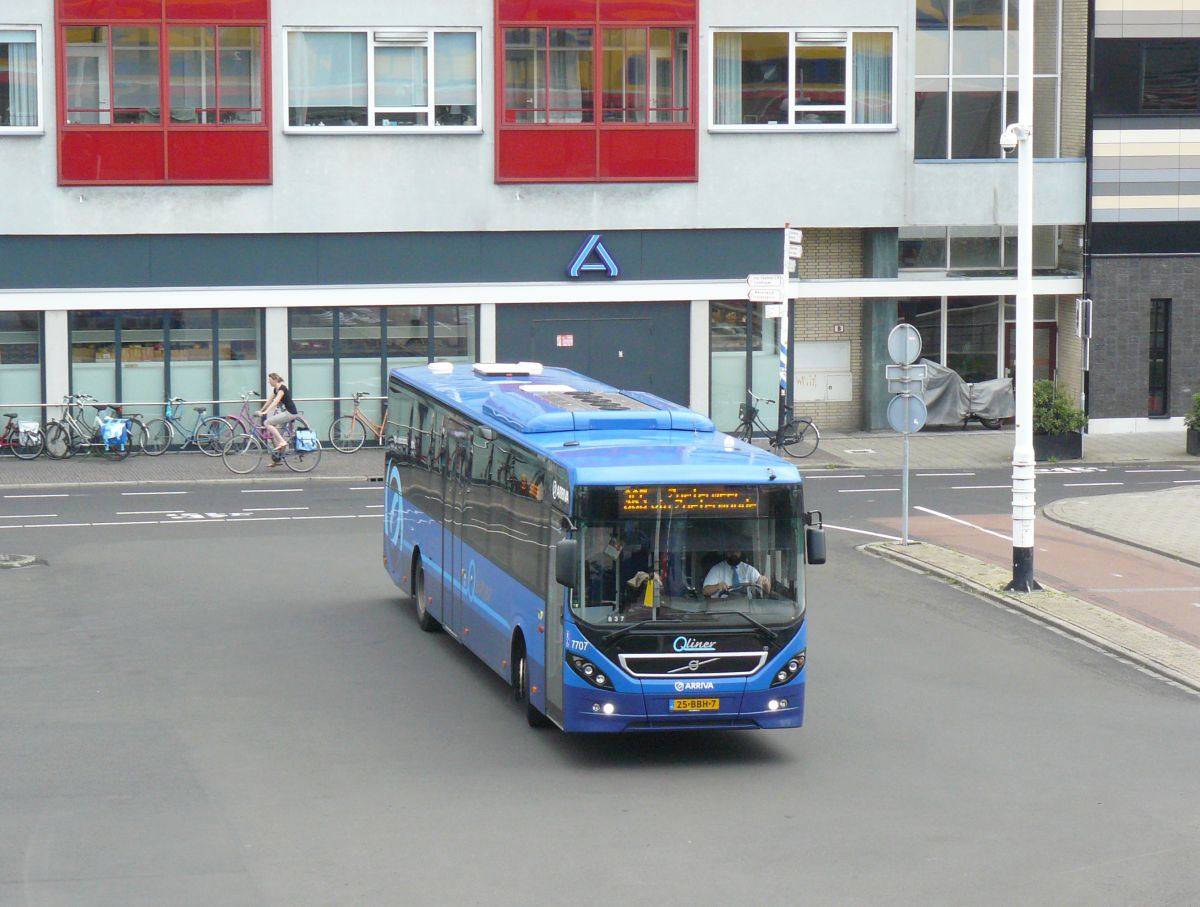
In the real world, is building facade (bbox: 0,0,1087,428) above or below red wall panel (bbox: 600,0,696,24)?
below

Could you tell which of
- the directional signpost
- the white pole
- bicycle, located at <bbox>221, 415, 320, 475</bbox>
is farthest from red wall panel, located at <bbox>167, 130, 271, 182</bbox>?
the white pole

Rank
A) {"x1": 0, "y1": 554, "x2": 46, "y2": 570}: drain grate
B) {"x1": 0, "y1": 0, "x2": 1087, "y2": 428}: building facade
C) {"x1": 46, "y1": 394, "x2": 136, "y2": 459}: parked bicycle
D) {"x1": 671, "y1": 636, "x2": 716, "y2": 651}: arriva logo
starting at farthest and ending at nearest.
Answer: {"x1": 0, "y1": 0, "x2": 1087, "y2": 428}: building facade < {"x1": 46, "y1": 394, "x2": 136, "y2": 459}: parked bicycle < {"x1": 0, "y1": 554, "x2": 46, "y2": 570}: drain grate < {"x1": 671, "y1": 636, "x2": 716, "y2": 651}: arriva logo

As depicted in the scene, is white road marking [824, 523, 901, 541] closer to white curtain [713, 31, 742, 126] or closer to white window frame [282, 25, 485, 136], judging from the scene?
white curtain [713, 31, 742, 126]

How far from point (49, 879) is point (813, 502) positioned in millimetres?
19634

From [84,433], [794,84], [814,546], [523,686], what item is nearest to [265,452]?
[84,433]

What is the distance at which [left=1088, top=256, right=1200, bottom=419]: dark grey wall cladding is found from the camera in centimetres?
3838

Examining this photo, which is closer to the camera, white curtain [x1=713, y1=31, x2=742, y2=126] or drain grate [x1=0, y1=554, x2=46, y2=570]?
drain grate [x1=0, y1=554, x2=46, y2=570]

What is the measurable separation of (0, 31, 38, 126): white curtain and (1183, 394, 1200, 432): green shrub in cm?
2326

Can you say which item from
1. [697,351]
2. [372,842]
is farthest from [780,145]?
[372,842]

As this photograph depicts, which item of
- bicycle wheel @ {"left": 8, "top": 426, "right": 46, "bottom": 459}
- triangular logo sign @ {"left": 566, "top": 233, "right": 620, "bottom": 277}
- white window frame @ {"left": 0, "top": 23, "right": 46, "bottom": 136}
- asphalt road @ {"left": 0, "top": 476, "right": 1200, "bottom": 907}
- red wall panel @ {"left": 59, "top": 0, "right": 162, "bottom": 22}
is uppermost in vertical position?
red wall panel @ {"left": 59, "top": 0, "right": 162, "bottom": 22}

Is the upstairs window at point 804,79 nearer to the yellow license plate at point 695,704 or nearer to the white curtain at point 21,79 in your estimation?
the white curtain at point 21,79

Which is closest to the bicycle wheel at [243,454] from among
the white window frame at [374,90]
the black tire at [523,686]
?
the white window frame at [374,90]

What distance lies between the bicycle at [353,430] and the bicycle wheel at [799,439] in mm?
7926

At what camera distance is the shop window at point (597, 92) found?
119 ft
